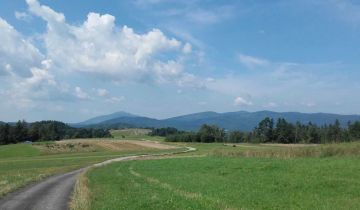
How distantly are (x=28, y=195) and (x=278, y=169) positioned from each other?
18103 millimetres

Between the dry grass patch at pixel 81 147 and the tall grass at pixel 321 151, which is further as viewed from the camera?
the dry grass patch at pixel 81 147

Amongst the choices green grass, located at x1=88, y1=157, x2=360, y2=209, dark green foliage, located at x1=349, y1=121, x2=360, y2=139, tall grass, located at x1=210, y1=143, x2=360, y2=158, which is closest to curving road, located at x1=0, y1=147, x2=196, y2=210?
green grass, located at x1=88, y1=157, x2=360, y2=209

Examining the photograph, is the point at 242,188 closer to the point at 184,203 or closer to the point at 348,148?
the point at 184,203

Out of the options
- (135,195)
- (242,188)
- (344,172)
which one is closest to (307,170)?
(344,172)

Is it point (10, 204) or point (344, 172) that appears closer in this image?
point (10, 204)

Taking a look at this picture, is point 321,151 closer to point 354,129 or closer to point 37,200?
point 37,200

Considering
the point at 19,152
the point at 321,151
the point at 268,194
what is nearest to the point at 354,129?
the point at 19,152

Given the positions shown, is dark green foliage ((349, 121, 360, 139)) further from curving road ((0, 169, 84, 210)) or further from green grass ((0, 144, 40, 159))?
curving road ((0, 169, 84, 210))

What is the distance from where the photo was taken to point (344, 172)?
3066cm

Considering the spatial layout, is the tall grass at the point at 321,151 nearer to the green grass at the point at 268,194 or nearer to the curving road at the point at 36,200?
the green grass at the point at 268,194

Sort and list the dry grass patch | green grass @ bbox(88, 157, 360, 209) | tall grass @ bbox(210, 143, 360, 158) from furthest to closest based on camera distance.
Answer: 1. the dry grass patch
2. tall grass @ bbox(210, 143, 360, 158)
3. green grass @ bbox(88, 157, 360, 209)

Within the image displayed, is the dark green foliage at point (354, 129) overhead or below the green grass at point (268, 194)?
overhead

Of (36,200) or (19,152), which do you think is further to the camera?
(19,152)

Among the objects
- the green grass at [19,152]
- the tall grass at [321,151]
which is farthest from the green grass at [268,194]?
the green grass at [19,152]
